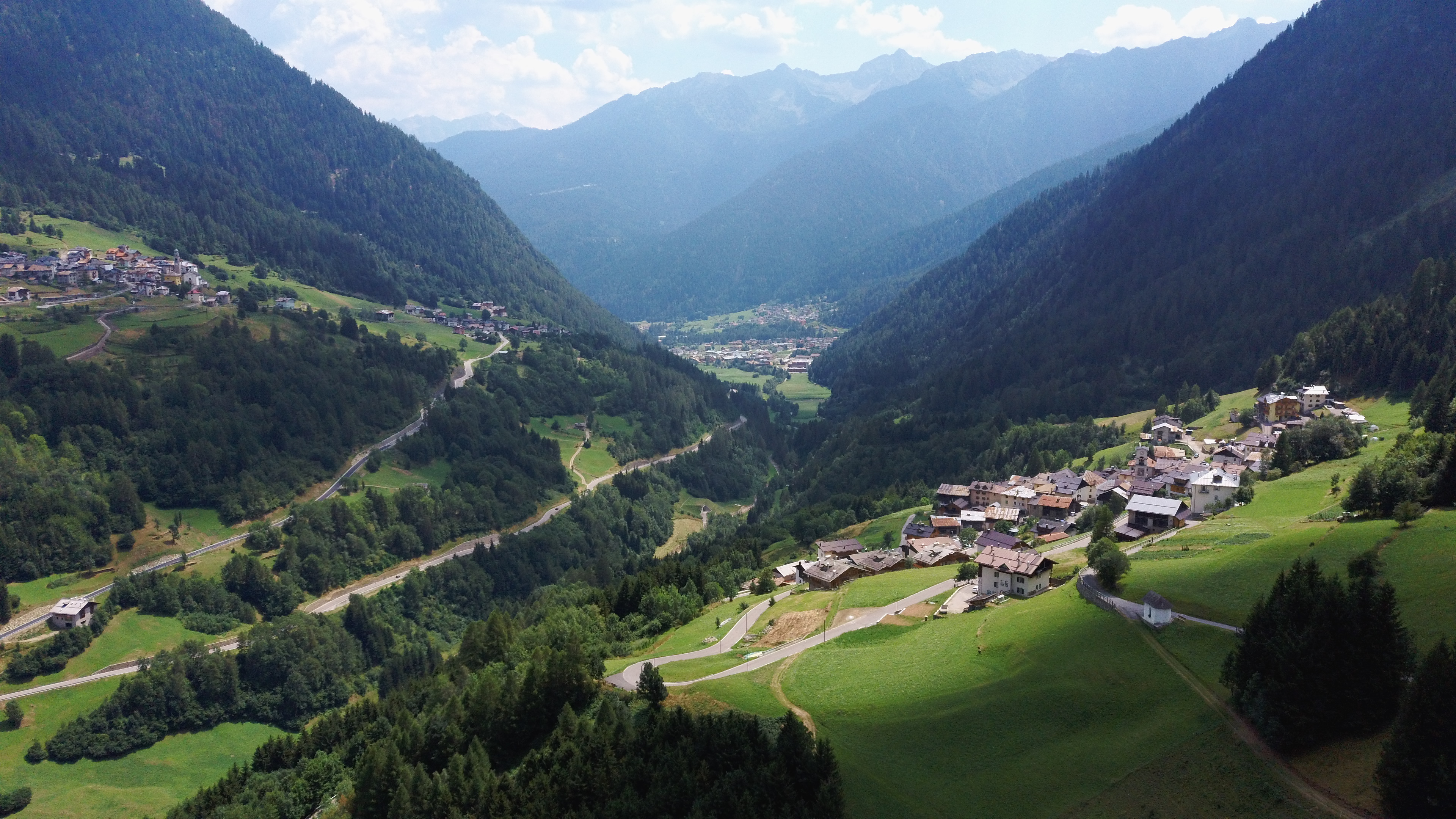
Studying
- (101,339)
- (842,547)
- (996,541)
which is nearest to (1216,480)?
(996,541)

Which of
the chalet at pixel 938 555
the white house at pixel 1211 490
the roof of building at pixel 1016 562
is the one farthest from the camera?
the chalet at pixel 938 555

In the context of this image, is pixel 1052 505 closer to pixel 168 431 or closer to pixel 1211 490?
pixel 1211 490

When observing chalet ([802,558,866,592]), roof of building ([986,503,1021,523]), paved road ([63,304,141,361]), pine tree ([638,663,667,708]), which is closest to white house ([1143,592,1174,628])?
pine tree ([638,663,667,708])

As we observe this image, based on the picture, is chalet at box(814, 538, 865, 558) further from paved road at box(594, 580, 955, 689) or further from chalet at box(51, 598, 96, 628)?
chalet at box(51, 598, 96, 628)

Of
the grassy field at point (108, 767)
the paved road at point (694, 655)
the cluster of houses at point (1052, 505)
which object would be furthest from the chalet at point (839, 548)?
the grassy field at point (108, 767)

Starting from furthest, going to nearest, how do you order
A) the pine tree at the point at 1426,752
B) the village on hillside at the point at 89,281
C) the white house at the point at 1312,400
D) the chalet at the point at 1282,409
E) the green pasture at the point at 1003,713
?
the village on hillside at the point at 89,281, the white house at the point at 1312,400, the chalet at the point at 1282,409, the green pasture at the point at 1003,713, the pine tree at the point at 1426,752

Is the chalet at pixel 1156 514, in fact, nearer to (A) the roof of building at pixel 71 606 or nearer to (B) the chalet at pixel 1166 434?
(B) the chalet at pixel 1166 434
